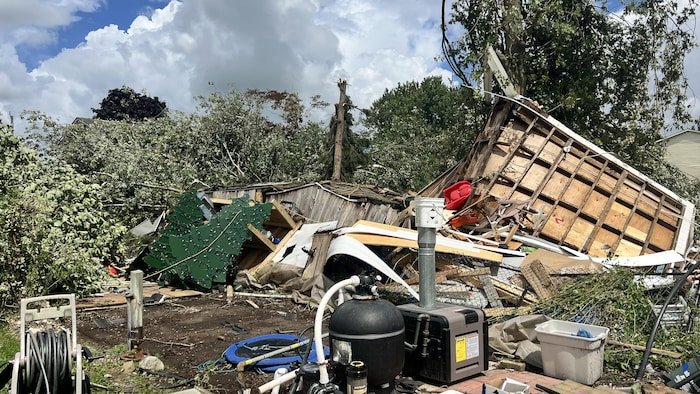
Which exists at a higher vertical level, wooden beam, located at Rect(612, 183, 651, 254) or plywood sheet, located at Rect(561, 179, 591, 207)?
plywood sheet, located at Rect(561, 179, 591, 207)

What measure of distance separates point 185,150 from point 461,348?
13.7m

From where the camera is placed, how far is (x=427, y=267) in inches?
198

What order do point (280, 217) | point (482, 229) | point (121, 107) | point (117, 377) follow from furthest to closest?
point (121, 107) → point (280, 217) → point (482, 229) → point (117, 377)

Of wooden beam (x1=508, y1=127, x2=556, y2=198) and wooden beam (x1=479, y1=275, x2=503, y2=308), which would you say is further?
wooden beam (x1=508, y1=127, x2=556, y2=198)

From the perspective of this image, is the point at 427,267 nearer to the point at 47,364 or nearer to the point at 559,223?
the point at 47,364

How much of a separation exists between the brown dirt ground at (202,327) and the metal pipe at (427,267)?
1632mm

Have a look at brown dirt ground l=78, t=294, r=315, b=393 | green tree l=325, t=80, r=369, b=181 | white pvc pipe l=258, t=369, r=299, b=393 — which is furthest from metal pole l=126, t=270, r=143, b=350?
green tree l=325, t=80, r=369, b=181

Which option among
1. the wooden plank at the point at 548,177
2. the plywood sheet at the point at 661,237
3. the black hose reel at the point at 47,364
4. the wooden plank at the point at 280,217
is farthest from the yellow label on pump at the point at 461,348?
the wooden plank at the point at 280,217

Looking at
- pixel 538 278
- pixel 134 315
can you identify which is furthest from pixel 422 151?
pixel 134 315

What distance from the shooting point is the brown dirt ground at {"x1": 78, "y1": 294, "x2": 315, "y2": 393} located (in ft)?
17.9

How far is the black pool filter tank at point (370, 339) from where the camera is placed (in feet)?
13.1

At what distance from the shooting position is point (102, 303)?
8664 millimetres

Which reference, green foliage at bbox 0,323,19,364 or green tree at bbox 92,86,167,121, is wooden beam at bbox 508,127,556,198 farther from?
green tree at bbox 92,86,167,121

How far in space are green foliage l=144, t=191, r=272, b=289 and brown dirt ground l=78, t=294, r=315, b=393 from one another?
1.81 feet
